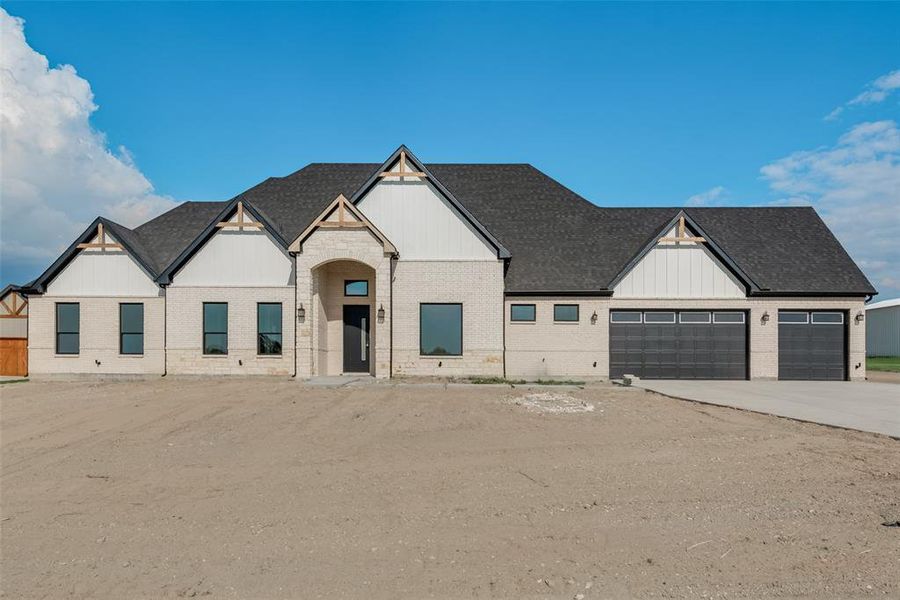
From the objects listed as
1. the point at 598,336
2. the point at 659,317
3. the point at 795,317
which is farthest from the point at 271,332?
the point at 795,317

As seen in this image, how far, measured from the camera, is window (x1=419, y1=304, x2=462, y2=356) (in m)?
18.8

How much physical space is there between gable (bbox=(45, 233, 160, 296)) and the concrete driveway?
1990cm

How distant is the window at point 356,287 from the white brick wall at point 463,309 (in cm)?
175

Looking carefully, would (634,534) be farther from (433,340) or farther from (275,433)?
(433,340)

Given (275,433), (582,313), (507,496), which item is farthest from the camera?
(582,313)

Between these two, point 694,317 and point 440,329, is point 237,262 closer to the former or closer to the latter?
point 440,329

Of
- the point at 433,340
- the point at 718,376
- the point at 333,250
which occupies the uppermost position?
the point at 333,250

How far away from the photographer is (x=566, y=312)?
19.8 meters

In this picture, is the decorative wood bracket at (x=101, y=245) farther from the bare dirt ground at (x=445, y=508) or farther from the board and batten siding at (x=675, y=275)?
the board and batten siding at (x=675, y=275)

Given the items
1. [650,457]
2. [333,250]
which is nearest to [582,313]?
[333,250]

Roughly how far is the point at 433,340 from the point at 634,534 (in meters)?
13.7

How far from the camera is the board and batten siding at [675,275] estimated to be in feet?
65.7

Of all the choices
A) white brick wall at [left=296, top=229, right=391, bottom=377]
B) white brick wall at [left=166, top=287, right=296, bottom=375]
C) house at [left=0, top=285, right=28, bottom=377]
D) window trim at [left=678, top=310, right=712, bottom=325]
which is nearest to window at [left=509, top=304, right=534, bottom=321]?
white brick wall at [left=296, top=229, right=391, bottom=377]

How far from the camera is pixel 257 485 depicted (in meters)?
7.07
